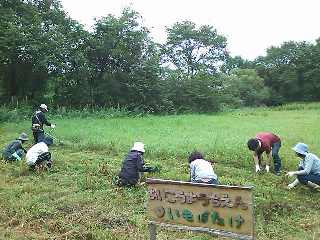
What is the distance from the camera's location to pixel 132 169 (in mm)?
10156

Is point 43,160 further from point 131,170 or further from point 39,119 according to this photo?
point 39,119

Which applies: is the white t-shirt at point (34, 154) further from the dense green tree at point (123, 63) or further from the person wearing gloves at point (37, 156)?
the dense green tree at point (123, 63)

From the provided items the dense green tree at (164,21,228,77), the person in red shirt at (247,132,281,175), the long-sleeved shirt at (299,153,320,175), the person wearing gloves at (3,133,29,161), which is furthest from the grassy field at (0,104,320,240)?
the dense green tree at (164,21,228,77)

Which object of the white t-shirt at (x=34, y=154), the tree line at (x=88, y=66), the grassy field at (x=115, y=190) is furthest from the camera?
the tree line at (x=88, y=66)

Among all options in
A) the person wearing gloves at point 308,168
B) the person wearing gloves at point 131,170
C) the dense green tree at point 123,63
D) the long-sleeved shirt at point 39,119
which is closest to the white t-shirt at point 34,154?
the person wearing gloves at point 131,170

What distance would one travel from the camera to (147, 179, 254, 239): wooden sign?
5.26m

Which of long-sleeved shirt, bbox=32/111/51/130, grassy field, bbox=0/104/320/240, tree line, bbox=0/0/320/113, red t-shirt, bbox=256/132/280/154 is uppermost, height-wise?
tree line, bbox=0/0/320/113

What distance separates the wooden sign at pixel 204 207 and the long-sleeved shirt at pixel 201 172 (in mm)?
2741

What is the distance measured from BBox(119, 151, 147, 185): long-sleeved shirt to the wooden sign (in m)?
4.18

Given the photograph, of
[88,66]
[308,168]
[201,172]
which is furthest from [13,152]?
[88,66]

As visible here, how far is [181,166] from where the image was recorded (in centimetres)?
1235

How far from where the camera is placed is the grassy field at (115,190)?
24.9 feet

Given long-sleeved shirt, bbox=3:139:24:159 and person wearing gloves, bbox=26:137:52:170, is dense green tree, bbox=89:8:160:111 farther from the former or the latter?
person wearing gloves, bbox=26:137:52:170

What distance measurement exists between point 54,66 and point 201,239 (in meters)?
23.6
